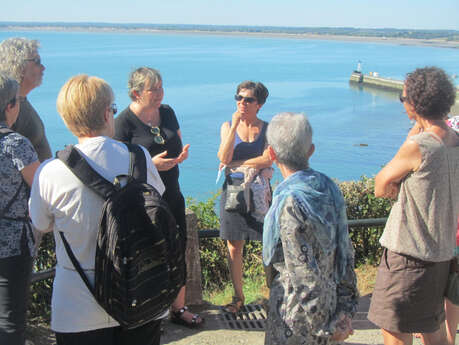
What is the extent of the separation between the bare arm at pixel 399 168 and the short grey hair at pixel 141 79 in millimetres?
1633

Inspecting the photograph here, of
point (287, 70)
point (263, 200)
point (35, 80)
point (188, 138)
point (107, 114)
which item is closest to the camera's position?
point (107, 114)

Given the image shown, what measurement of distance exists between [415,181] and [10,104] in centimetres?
212

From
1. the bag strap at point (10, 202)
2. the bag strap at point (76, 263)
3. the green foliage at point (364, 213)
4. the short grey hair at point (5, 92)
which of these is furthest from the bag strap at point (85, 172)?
the green foliage at point (364, 213)

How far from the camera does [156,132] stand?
3.47 m

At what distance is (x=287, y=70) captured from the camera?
96250mm

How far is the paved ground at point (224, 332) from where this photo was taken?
3.46m

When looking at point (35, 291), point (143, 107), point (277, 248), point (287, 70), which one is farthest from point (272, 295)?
point (287, 70)

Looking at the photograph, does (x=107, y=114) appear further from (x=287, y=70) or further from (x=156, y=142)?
(x=287, y=70)

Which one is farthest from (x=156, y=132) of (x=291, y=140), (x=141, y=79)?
(x=291, y=140)

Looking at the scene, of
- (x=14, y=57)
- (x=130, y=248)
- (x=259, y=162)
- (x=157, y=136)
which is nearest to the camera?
(x=130, y=248)

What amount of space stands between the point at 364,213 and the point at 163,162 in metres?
2.88

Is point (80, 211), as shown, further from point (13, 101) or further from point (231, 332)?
point (231, 332)

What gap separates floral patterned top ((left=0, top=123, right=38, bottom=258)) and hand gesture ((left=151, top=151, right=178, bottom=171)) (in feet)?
3.22

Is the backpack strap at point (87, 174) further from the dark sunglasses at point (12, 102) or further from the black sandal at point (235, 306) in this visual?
the black sandal at point (235, 306)
